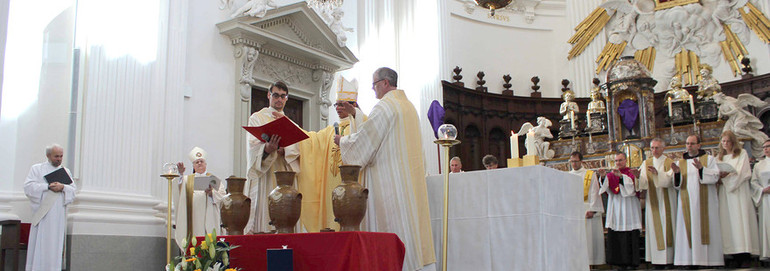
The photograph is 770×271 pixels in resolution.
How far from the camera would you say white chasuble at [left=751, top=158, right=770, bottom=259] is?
7.14m

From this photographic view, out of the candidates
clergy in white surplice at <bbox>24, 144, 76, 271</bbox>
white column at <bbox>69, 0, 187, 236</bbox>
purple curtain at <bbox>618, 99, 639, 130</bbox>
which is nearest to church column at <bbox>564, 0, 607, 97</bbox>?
purple curtain at <bbox>618, 99, 639, 130</bbox>

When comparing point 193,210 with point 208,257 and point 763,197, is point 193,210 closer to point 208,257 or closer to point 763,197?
point 208,257

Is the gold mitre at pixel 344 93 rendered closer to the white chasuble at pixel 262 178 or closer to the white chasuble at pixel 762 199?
the white chasuble at pixel 262 178

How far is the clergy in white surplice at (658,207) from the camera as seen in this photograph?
771cm

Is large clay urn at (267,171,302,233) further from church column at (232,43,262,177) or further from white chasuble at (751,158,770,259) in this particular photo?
white chasuble at (751,158,770,259)

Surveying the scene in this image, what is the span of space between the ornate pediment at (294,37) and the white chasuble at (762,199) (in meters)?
6.03

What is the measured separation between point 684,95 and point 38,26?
9.69 m

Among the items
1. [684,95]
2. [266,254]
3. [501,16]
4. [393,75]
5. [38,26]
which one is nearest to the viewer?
[266,254]

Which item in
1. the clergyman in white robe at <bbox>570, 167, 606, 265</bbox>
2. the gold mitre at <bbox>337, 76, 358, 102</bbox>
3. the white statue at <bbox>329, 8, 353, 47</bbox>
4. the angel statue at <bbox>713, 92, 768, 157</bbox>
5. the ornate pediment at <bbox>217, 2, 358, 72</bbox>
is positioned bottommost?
the clergyman in white robe at <bbox>570, 167, 606, 265</bbox>

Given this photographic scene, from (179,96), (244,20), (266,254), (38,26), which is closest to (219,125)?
(179,96)

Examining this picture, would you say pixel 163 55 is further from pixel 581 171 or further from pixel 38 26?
pixel 581 171

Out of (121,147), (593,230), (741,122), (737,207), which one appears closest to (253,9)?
(121,147)

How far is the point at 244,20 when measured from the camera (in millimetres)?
9141

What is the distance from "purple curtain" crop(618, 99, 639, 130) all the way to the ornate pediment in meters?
4.51
